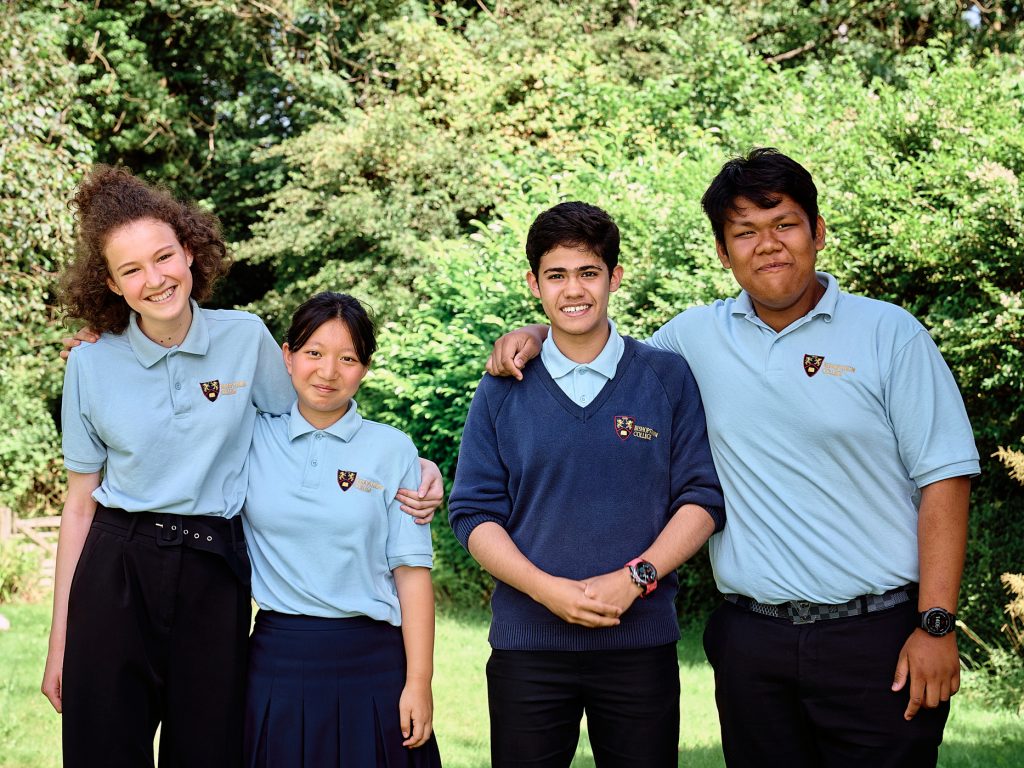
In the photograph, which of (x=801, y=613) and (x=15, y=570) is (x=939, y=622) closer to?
(x=801, y=613)

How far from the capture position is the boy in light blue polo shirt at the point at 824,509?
8.68 ft

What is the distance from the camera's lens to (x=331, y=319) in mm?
2928

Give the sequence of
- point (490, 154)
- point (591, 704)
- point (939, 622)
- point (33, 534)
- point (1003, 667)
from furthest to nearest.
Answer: point (490, 154) → point (33, 534) → point (1003, 667) → point (591, 704) → point (939, 622)

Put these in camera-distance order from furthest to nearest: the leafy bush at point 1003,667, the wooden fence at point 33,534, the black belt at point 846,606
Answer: the wooden fence at point 33,534 → the leafy bush at point 1003,667 → the black belt at point 846,606

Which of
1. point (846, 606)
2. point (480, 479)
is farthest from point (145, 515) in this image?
point (846, 606)

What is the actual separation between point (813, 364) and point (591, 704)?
104 cm

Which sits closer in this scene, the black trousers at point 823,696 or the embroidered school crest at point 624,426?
the black trousers at point 823,696

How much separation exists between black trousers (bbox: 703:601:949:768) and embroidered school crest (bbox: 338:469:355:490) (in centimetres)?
106

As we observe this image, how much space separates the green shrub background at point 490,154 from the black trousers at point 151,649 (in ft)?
14.1

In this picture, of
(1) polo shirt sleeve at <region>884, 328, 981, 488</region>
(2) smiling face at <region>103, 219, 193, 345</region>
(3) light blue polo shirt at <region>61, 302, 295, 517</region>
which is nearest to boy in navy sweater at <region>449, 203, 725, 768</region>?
(1) polo shirt sleeve at <region>884, 328, 981, 488</region>

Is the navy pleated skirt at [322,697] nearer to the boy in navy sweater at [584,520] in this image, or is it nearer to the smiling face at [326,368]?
the boy in navy sweater at [584,520]

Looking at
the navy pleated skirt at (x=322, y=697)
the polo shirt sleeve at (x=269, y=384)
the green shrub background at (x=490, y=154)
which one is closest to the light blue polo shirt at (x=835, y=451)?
the navy pleated skirt at (x=322, y=697)

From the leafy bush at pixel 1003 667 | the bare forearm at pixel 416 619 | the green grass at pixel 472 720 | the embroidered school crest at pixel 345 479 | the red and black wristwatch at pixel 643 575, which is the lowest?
the green grass at pixel 472 720

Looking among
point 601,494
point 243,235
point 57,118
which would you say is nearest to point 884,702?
point 601,494
